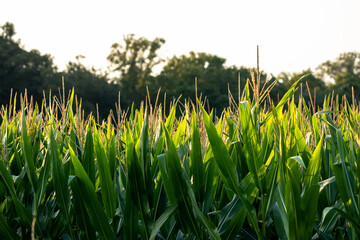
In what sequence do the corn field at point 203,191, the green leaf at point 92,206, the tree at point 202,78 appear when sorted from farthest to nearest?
the tree at point 202,78 → the green leaf at point 92,206 → the corn field at point 203,191

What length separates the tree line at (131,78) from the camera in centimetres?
4075

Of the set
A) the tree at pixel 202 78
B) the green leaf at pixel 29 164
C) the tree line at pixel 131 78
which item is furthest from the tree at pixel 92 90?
the green leaf at pixel 29 164

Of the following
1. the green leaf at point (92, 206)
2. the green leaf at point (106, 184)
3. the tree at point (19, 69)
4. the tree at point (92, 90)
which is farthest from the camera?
the tree at point (92, 90)

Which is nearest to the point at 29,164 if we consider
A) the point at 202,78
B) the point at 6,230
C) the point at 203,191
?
the point at 6,230

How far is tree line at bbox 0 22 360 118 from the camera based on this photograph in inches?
1604

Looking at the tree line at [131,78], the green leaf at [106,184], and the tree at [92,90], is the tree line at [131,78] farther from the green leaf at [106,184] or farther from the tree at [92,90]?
the green leaf at [106,184]

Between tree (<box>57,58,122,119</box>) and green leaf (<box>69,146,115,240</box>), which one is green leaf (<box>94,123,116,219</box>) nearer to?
green leaf (<box>69,146,115,240</box>)

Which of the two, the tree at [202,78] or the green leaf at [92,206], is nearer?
the green leaf at [92,206]

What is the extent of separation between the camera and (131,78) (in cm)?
5041

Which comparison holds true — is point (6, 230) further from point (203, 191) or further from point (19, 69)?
point (19, 69)

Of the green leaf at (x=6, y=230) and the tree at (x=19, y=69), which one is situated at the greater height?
the tree at (x=19, y=69)

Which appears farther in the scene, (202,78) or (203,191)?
(202,78)

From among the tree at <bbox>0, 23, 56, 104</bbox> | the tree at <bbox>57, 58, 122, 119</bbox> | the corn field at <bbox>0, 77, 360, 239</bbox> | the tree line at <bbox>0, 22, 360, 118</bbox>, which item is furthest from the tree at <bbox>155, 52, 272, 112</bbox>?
the corn field at <bbox>0, 77, 360, 239</bbox>

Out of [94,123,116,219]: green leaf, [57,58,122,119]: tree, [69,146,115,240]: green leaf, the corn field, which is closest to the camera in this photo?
the corn field
